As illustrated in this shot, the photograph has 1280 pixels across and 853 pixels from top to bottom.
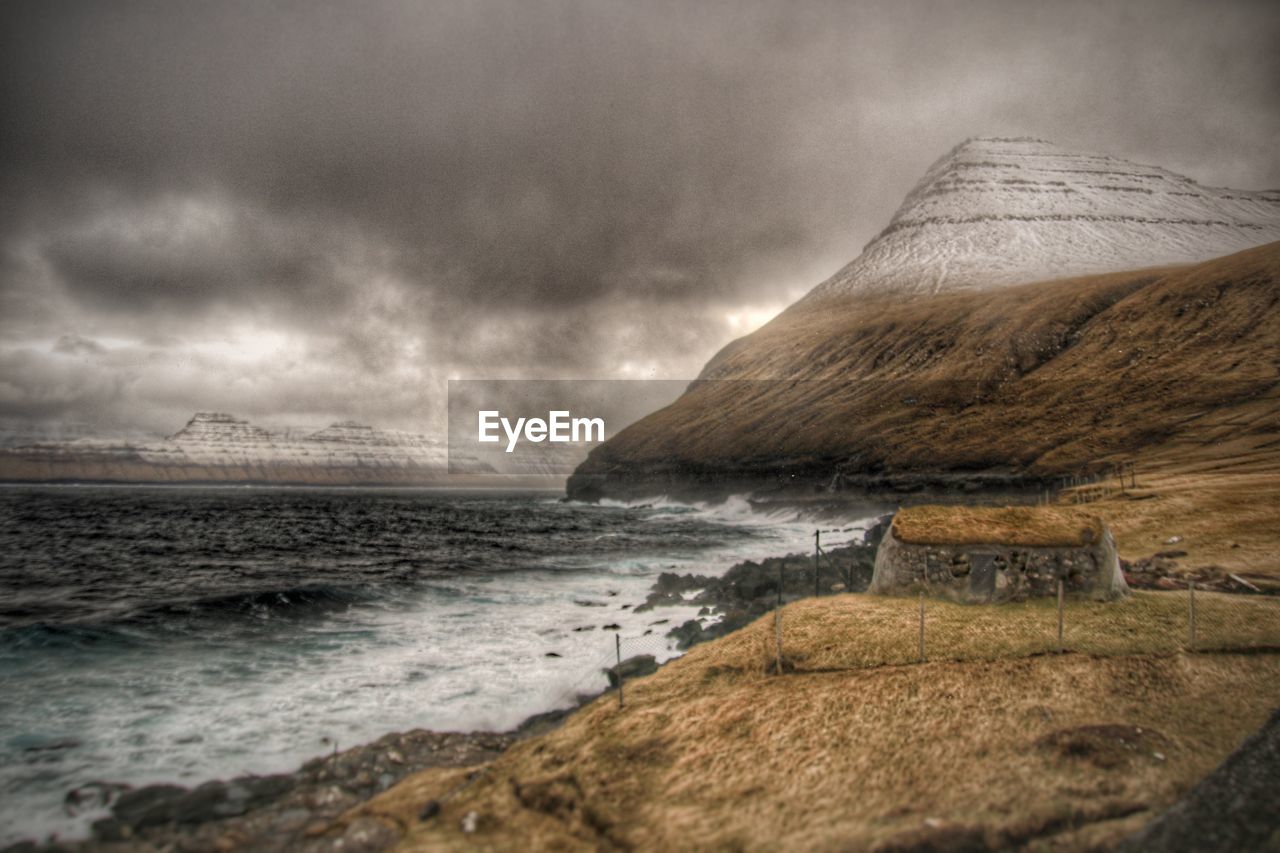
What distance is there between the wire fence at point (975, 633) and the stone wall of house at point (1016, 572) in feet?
1.36

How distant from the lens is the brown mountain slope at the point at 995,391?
78125mm

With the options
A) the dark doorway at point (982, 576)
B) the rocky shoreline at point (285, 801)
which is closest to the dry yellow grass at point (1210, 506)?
the dark doorway at point (982, 576)

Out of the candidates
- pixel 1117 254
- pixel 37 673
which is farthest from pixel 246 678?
pixel 1117 254

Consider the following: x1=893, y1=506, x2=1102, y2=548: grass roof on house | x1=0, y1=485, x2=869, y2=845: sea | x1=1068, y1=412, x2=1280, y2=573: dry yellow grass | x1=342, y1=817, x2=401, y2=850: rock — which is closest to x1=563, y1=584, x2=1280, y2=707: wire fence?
x1=893, y1=506, x2=1102, y2=548: grass roof on house

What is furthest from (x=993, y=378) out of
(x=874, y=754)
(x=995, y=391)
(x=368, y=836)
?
(x=368, y=836)

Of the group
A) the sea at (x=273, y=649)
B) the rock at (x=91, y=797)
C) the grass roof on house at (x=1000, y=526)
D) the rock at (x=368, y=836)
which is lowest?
the sea at (x=273, y=649)

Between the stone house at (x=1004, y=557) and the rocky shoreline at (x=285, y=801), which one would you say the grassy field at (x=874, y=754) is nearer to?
the rocky shoreline at (x=285, y=801)

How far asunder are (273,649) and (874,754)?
71.2ft

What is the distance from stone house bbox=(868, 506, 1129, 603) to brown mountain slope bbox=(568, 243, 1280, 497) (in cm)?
5328

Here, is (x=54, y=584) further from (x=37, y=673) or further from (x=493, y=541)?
(x=493, y=541)

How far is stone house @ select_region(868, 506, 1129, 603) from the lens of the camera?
19.4 meters

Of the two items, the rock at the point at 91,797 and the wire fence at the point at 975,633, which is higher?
the wire fence at the point at 975,633

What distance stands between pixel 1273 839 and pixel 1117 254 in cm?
21973

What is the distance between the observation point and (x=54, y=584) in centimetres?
4012
